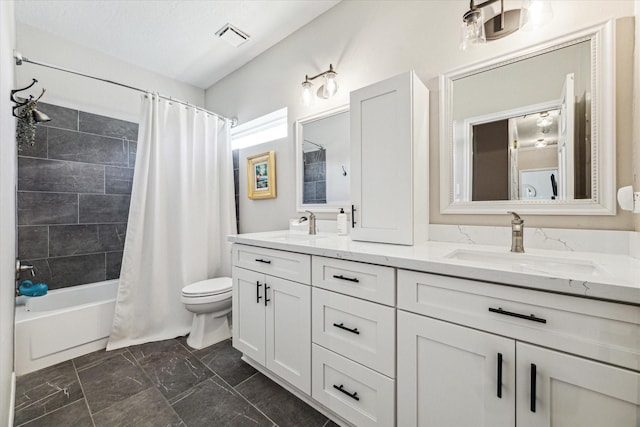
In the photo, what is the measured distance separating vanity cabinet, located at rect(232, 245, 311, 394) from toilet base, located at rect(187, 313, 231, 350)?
0.45 metres

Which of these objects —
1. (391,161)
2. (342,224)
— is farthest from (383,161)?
(342,224)

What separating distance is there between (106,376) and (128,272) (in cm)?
73

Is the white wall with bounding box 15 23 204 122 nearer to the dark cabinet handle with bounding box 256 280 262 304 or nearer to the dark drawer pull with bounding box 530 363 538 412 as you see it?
the dark cabinet handle with bounding box 256 280 262 304

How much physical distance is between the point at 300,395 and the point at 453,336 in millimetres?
982

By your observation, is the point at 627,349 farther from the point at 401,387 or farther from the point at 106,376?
the point at 106,376

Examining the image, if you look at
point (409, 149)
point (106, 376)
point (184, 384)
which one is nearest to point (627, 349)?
point (409, 149)

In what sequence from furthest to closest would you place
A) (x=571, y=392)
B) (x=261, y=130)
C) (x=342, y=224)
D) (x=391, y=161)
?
(x=261, y=130) → (x=342, y=224) → (x=391, y=161) → (x=571, y=392)

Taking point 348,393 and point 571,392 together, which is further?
point 348,393

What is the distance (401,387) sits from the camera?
1.03 m

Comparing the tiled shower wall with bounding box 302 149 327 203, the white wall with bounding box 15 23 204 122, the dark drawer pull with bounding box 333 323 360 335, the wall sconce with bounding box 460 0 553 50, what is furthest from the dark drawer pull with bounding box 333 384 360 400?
the white wall with bounding box 15 23 204 122

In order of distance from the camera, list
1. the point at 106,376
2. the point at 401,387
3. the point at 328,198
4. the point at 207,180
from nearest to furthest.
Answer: the point at 401,387 < the point at 106,376 < the point at 328,198 < the point at 207,180

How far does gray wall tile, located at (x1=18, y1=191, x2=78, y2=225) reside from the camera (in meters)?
2.06

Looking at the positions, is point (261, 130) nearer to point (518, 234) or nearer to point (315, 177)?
point (315, 177)

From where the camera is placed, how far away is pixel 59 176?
2.22 metres
